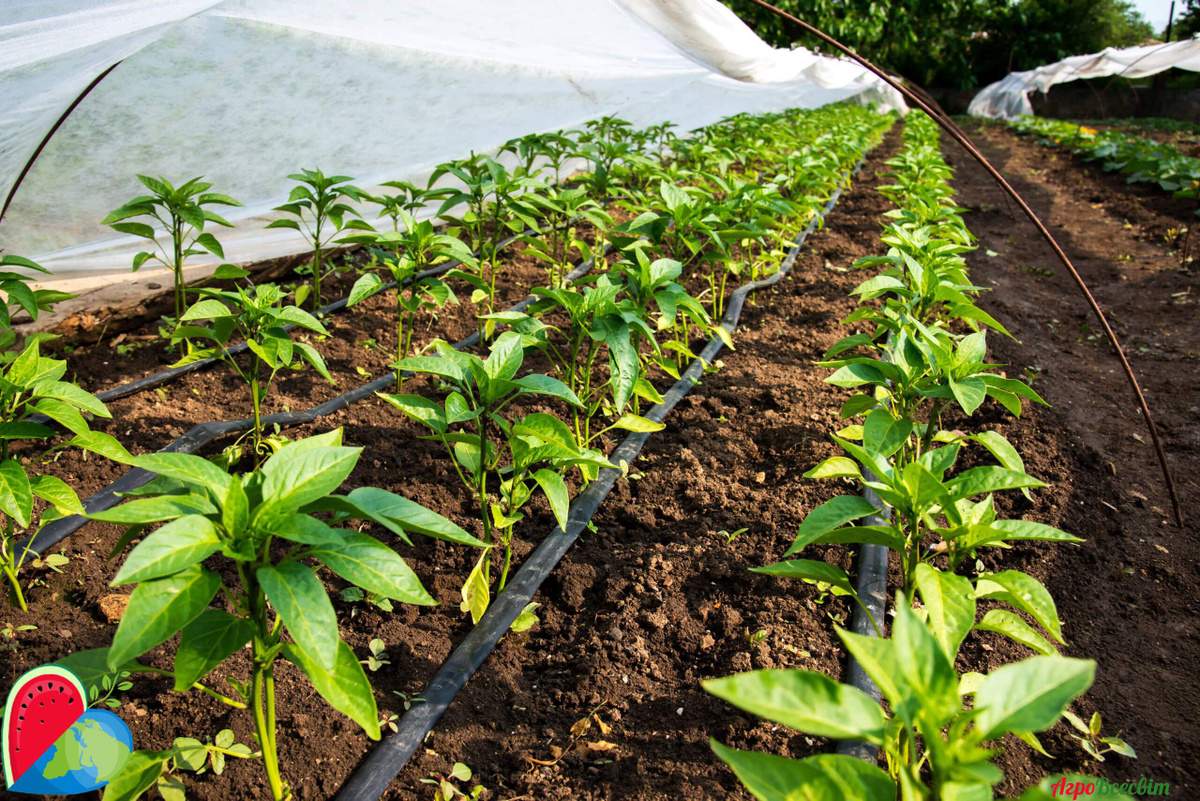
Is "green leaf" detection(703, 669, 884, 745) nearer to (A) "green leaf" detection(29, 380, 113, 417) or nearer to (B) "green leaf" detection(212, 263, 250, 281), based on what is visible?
(A) "green leaf" detection(29, 380, 113, 417)

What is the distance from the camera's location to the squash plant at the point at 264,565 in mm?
846

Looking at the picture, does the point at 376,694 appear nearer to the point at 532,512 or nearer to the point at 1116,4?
the point at 532,512

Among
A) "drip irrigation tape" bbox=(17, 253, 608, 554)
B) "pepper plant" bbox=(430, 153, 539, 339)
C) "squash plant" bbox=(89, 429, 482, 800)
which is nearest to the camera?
"squash plant" bbox=(89, 429, 482, 800)

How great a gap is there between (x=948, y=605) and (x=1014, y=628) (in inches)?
9.0

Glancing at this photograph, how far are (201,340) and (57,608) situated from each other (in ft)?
5.06

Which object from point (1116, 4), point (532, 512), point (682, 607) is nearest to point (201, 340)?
point (532, 512)

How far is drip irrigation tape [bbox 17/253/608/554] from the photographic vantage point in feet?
5.45

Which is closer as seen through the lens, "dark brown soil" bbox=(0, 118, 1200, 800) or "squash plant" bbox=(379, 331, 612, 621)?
"dark brown soil" bbox=(0, 118, 1200, 800)

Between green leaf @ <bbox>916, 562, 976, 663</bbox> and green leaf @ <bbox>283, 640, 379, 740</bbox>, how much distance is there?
774mm

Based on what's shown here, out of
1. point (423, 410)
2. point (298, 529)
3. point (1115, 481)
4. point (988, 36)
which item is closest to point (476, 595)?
point (423, 410)

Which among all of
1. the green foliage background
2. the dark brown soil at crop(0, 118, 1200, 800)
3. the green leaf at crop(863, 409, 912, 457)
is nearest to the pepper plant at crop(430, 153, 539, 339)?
the dark brown soil at crop(0, 118, 1200, 800)

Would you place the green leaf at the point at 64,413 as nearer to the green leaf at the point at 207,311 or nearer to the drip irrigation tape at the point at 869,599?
the green leaf at the point at 207,311

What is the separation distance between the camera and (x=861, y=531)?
3.99 feet

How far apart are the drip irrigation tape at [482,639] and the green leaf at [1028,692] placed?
0.95m
